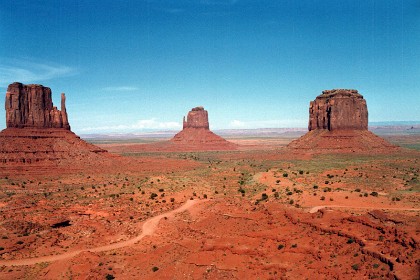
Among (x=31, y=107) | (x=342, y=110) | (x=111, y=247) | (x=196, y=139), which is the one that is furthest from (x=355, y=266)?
(x=196, y=139)

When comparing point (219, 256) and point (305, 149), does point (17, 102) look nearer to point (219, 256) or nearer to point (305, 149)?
point (219, 256)

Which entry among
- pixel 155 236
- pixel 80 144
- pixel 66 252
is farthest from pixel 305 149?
pixel 66 252

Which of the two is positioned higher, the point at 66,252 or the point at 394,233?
the point at 394,233

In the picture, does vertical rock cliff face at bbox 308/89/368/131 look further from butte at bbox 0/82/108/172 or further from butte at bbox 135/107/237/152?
butte at bbox 0/82/108/172

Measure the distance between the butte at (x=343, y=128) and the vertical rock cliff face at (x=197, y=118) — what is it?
74.2m

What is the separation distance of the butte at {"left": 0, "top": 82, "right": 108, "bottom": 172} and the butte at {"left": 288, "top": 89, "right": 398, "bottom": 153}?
244 feet

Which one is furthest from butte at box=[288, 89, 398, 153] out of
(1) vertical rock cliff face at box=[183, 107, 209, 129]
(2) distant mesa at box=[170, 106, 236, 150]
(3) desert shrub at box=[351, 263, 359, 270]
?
(3) desert shrub at box=[351, 263, 359, 270]

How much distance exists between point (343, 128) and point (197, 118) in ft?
293

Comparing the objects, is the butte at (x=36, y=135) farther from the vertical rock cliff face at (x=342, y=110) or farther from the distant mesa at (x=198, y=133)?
the distant mesa at (x=198, y=133)

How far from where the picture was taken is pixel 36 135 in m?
78.1

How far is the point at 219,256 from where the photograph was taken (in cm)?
2662

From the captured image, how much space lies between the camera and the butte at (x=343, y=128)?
335 ft

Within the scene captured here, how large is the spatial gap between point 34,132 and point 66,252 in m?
58.9

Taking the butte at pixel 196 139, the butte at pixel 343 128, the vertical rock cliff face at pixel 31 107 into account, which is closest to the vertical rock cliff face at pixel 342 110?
the butte at pixel 343 128
